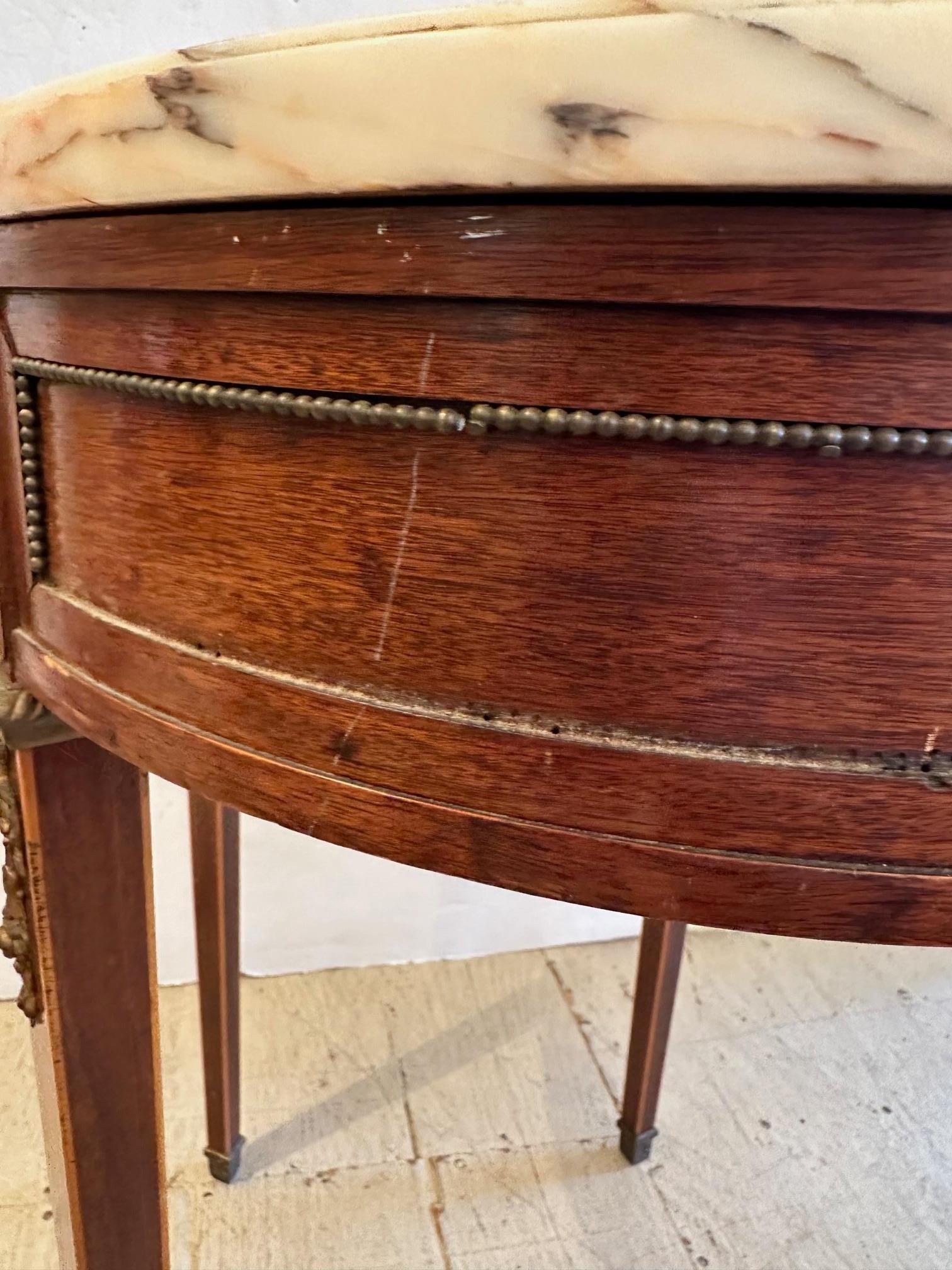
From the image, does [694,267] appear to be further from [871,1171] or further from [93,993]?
[871,1171]

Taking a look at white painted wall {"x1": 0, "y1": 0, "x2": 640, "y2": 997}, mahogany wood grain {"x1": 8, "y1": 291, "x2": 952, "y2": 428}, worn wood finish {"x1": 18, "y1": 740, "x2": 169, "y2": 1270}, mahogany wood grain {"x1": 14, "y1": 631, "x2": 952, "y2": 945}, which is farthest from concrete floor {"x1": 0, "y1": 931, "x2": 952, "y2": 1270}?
mahogany wood grain {"x1": 8, "y1": 291, "x2": 952, "y2": 428}

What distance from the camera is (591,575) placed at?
0.24m

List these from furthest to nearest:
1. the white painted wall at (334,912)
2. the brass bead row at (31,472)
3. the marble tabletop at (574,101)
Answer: the white painted wall at (334,912)
the brass bead row at (31,472)
the marble tabletop at (574,101)

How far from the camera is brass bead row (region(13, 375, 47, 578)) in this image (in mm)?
343

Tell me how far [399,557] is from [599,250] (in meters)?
0.09

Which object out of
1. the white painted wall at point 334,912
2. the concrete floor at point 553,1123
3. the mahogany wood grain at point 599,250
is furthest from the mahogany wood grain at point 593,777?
the white painted wall at point 334,912

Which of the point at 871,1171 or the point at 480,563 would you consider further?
the point at 871,1171

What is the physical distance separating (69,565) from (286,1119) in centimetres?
70

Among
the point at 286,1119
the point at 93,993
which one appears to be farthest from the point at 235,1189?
the point at 93,993

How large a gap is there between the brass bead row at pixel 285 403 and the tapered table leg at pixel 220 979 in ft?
1.71

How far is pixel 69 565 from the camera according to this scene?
343 mm

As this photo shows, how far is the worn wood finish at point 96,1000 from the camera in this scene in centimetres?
43

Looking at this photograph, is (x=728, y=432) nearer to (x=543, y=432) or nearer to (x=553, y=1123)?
(x=543, y=432)

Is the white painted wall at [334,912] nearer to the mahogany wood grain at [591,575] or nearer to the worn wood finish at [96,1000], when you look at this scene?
the worn wood finish at [96,1000]
